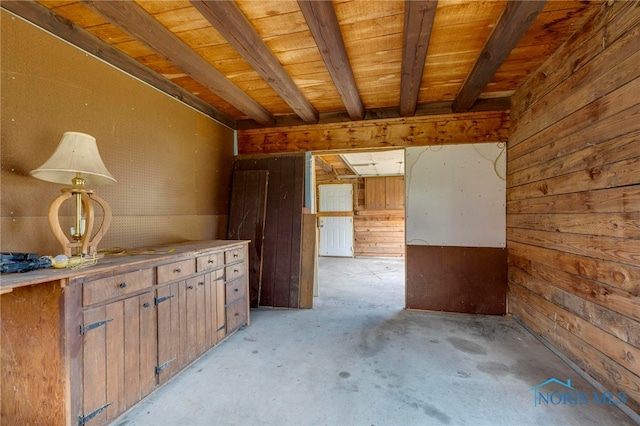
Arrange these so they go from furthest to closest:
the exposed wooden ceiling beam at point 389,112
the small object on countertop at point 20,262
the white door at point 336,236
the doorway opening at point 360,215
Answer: the white door at point 336,236
the doorway opening at point 360,215
the exposed wooden ceiling beam at point 389,112
the small object on countertop at point 20,262

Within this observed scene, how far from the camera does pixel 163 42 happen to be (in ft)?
6.53

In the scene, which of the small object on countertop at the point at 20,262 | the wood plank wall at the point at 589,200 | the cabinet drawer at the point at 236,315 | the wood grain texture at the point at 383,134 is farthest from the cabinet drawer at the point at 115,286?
the wood plank wall at the point at 589,200

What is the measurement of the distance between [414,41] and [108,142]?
2.38m

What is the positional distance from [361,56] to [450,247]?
2.34 meters

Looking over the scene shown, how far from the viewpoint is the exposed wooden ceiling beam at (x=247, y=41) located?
1676 mm

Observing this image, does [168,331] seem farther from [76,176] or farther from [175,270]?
[76,176]

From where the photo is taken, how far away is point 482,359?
2.28 meters

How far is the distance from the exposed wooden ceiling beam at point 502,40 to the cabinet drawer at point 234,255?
272 centimetres

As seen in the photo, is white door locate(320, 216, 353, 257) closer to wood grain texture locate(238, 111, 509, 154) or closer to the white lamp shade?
wood grain texture locate(238, 111, 509, 154)

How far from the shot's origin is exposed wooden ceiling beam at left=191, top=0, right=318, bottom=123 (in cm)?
168

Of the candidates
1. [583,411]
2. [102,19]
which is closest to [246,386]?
[583,411]

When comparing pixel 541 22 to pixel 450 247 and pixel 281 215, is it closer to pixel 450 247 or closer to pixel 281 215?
pixel 450 247

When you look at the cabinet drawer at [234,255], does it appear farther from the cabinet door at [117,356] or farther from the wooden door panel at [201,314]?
the cabinet door at [117,356]

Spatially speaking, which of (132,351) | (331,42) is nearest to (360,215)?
(331,42)
